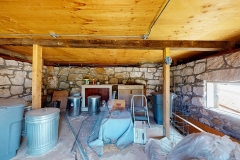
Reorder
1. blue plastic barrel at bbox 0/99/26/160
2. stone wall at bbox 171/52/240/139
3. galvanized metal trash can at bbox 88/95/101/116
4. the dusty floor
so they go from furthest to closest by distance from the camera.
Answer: galvanized metal trash can at bbox 88/95/101/116, stone wall at bbox 171/52/240/139, the dusty floor, blue plastic barrel at bbox 0/99/26/160

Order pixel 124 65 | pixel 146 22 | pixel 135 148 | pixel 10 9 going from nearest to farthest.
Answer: pixel 10 9 → pixel 146 22 → pixel 135 148 → pixel 124 65

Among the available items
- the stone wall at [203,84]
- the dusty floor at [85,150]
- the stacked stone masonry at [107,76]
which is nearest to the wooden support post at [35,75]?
the dusty floor at [85,150]

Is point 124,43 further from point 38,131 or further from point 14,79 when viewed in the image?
point 14,79

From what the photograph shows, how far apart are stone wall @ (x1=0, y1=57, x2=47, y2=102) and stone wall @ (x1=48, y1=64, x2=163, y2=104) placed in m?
1.03

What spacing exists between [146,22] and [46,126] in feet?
7.26

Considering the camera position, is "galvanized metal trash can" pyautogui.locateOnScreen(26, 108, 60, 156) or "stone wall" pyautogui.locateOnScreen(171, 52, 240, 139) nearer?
"galvanized metal trash can" pyautogui.locateOnScreen(26, 108, 60, 156)

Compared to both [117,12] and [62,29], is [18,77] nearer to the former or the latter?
[62,29]

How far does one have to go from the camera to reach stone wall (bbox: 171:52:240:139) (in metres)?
1.93

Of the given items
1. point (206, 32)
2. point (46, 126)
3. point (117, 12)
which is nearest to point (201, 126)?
point (206, 32)

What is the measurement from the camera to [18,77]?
2.87 metres

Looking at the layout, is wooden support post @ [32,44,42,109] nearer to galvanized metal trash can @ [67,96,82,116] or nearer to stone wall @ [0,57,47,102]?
stone wall @ [0,57,47,102]

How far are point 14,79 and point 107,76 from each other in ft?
9.10

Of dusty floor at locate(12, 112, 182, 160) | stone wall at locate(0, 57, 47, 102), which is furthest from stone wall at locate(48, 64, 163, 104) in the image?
dusty floor at locate(12, 112, 182, 160)

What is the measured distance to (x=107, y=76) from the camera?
4.36 metres
